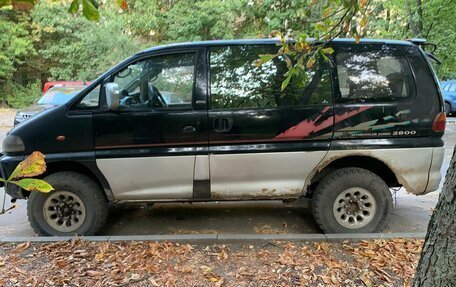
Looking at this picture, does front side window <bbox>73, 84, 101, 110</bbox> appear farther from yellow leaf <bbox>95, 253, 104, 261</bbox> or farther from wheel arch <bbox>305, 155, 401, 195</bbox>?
wheel arch <bbox>305, 155, 401, 195</bbox>

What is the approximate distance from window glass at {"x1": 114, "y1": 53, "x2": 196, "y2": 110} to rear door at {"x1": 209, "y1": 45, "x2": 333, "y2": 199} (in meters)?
0.26

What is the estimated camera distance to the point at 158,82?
4.18m

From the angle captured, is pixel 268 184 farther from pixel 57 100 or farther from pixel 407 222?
pixel 57 100

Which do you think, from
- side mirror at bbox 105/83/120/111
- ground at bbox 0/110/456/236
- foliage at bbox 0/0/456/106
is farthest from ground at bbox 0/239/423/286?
foliage at bbox 0/0/456/106

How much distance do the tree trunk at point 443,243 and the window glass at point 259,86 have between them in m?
2.49

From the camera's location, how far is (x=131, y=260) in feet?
11.4

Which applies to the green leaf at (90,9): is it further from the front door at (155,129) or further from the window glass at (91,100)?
the window glass at (91,100)

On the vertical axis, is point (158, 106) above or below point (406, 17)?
below

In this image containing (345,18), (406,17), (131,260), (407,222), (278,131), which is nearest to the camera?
(345,18)

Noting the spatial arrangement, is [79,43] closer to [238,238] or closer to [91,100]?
[91,100]

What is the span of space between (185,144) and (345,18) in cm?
199

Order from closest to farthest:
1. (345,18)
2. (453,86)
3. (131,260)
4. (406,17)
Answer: (345,18)
(131,260)
(406,17)
(453,86)

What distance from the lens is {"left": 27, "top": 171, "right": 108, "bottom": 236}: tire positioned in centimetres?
415

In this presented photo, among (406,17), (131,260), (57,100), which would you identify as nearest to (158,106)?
(131,260)
